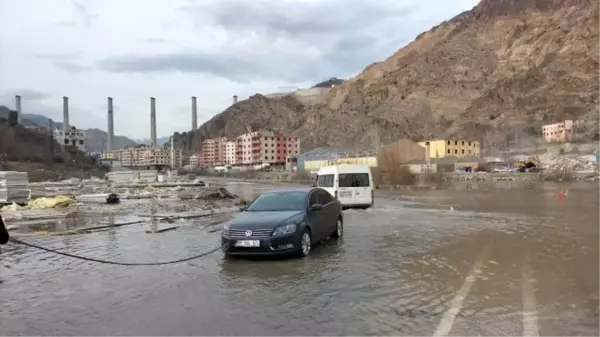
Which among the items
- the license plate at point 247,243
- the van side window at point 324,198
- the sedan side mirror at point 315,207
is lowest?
the license plate at point 247,243

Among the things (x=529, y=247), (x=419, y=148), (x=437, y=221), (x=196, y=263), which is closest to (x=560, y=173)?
(x=419, y=148)

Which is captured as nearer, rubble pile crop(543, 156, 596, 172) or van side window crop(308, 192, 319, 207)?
van side window crop(308, 192, 319, 207)

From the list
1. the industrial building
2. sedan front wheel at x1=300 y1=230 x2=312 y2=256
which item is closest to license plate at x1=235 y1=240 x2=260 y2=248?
sedan front wheel at x1=300 y1=230 x2=312 y2=256

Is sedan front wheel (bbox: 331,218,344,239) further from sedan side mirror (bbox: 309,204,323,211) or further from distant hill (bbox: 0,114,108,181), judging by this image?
distant hill (bbox: 0,114,108,181)

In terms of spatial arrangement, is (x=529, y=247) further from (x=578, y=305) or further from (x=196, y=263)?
(x=196, y=263)

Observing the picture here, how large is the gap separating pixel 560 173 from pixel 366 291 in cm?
7715

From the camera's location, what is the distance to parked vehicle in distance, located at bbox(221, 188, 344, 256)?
10.1 m

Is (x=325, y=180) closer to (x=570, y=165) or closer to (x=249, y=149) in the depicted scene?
(x=570, y=165)

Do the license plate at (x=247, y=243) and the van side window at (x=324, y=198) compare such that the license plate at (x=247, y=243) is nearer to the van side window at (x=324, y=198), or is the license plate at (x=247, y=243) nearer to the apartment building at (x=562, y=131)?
the van side window at (x=324, y=198)

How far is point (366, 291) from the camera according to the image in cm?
770

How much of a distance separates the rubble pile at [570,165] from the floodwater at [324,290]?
77718mm

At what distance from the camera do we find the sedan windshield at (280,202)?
11.6 meters

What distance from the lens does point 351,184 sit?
23.3 metres

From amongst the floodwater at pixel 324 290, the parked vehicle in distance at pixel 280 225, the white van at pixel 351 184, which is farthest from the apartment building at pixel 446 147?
the floodwater at pixel 324 290
